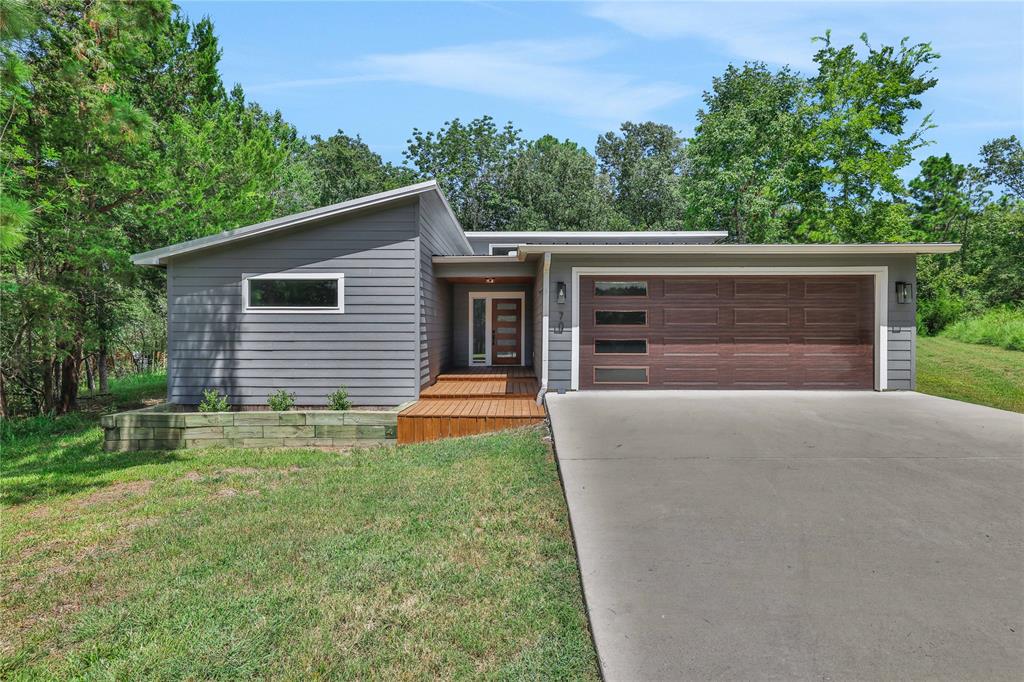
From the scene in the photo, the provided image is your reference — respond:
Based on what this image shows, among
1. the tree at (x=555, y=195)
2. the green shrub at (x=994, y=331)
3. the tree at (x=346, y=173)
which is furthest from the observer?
the tree at (x=555, y=195)

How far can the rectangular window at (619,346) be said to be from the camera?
823cm

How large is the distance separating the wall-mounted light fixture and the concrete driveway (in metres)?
3.09

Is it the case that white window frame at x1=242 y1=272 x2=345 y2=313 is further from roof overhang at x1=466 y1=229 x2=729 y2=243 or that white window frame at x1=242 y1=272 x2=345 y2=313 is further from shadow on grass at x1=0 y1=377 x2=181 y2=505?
roof overhang at x1=466 y1=229 x2=729 y2=243

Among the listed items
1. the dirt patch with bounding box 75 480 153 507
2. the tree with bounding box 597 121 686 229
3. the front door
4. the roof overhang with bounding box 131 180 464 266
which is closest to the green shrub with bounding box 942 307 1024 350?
the front door

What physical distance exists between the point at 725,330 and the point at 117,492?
8093 millimetres

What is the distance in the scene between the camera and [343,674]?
84.4 inches

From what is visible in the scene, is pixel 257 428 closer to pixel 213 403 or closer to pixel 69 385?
pixel 213 403

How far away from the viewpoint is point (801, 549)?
2887mm

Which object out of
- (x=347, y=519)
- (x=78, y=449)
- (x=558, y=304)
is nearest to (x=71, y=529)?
(x=347, y=519)

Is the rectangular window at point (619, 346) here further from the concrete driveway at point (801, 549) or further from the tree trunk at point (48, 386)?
the tree trunk at point (48, 386)

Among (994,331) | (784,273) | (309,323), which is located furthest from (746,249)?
(994,331)

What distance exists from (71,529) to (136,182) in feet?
25.4

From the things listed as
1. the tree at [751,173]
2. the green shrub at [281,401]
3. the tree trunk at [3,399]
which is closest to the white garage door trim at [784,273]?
the green shrub at [281,401]

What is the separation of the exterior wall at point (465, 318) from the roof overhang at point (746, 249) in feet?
11.8
